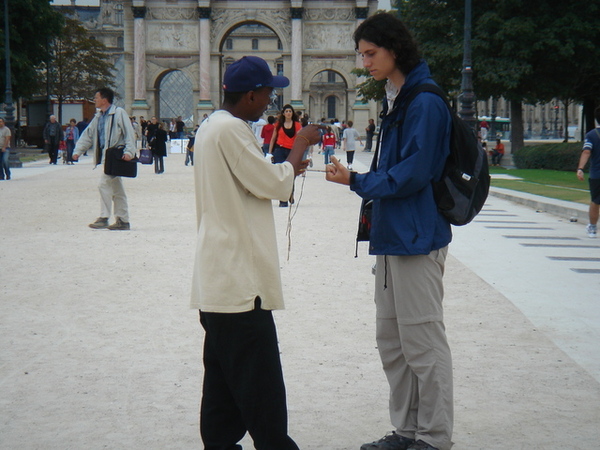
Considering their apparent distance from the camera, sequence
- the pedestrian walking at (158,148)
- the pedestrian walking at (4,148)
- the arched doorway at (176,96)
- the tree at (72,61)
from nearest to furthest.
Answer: the pedestrian walking at (4,148), the pedestrian walking at (158,148), the tree at (72,61), the arched doorway at (176,96)

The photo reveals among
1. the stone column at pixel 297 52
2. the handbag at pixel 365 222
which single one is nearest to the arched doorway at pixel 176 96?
the stone column at pixel 297 52

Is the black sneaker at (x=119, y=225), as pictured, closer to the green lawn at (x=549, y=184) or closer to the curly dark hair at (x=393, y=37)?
the green lawn at (x=549, y=184)

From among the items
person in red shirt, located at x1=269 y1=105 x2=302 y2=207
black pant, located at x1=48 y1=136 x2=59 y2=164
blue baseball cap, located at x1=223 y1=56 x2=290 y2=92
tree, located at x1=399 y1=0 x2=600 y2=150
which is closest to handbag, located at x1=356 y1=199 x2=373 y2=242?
blue baseball cap, located at x1=223 y1=56 x2=290 y2=92

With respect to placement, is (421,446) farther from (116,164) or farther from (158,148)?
(158,148)

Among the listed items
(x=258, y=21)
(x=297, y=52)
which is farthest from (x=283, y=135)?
(x=258, y=21)

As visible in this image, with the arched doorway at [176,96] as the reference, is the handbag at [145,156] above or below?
below

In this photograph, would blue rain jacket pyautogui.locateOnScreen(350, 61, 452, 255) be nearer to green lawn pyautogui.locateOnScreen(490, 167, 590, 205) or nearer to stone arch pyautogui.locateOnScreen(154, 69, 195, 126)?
green lawn pyautogui.locateOnScreen(490, 167, 590, 205)

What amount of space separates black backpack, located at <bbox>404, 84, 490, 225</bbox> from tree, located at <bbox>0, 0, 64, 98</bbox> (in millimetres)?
41844

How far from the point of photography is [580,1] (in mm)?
39719

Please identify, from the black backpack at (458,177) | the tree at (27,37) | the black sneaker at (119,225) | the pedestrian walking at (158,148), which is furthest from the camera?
the tree at (27,37)

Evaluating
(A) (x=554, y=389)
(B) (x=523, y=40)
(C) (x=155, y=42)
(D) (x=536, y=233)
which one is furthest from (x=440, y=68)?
(A) (x=554, y=389)

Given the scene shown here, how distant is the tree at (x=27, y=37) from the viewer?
149 feet

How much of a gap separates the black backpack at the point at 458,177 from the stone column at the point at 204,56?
2642 inches

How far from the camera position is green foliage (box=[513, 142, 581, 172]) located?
3441 centimetres
